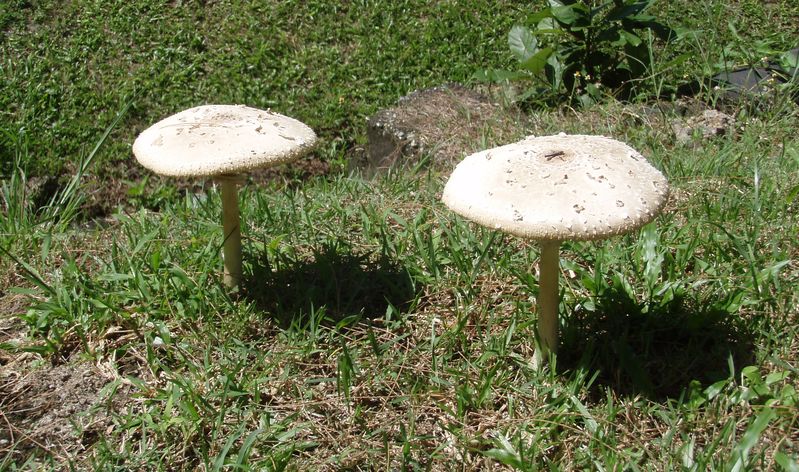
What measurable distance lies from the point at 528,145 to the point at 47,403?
6.71 feet

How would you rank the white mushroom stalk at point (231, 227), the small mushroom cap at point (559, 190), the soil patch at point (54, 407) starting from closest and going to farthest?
1. the small mushroom cap at point (559, 190)
2. the soil patch at point (54, 407)
3. the white mushroom stalk at point (231, 227)

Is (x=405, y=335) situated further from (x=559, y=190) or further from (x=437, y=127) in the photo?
(x=437, y=127)

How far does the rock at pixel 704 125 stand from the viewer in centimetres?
484

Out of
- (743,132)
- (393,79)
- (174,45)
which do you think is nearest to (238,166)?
(743,132)

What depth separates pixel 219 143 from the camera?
2.87m

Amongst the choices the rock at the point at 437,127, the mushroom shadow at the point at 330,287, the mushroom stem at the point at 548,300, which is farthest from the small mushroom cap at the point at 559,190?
the rock at the point at 437,127

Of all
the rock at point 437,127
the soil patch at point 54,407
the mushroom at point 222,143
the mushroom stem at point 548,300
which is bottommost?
the rock at point 437,127

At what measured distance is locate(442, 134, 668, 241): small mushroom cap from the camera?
2352mm

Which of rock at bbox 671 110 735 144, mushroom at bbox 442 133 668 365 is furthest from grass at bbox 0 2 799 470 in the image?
mushroom at bbox 442 133 668 365

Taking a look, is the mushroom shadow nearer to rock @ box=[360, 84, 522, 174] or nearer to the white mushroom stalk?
the white mushroom stalk

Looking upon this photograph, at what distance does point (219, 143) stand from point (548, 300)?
1.32 m

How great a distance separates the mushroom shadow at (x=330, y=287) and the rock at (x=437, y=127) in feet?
4.62

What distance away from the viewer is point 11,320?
136 inches

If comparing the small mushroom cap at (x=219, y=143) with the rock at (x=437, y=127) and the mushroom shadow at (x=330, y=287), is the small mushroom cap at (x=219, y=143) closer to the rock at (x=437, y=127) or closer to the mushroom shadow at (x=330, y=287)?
the mushroom shadow at (x=330, y=287)
